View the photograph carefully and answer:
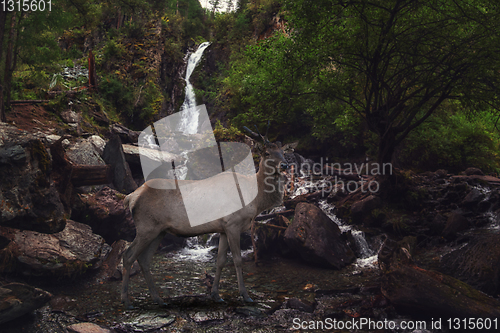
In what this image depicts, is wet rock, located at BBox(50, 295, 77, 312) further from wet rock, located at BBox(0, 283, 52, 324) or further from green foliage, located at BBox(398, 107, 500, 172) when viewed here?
green foliage, located at BBox(398, 107, 500, 172)

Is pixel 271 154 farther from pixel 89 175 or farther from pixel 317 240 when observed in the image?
pixel 89 175

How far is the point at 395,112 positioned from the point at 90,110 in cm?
1772

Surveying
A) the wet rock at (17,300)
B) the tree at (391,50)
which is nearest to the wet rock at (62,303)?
the wet rock at (17,300)

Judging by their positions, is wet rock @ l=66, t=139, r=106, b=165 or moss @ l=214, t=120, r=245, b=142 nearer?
wet rock @ l=66, t=139, r=106, b=165

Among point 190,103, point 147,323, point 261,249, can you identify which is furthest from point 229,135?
point 147,323

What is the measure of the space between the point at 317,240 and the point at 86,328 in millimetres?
7426

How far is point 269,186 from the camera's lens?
7.23 m

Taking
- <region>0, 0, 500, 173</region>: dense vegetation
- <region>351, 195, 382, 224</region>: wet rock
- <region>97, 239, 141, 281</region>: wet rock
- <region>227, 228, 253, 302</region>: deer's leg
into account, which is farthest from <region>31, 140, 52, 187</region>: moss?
<region>351, 195, 382, 224</region>: wet rock

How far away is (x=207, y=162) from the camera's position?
18.4 meters

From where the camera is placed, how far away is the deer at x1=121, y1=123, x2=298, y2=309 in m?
6.71

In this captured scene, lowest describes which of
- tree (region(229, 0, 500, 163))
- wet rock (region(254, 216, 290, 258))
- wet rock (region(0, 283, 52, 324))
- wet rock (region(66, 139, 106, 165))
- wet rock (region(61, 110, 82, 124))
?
wet rock (region(254, 216, 290, 258))

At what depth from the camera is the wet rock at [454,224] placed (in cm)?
1187

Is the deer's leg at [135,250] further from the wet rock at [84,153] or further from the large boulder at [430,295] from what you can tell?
the wet rock at [84,153]

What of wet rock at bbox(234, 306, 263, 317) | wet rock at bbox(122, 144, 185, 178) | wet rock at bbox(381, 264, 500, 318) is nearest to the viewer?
wet rock at bbox(381, 264, 500, 318)
